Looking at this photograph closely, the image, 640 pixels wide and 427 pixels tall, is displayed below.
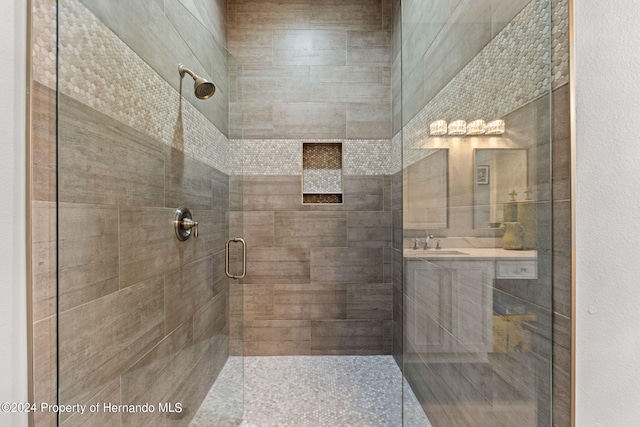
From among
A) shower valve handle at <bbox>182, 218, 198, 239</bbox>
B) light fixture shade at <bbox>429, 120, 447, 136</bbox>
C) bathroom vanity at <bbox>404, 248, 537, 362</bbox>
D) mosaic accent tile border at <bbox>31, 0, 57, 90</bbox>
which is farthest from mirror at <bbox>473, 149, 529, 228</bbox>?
mosaic accent tile border at <bbox>31, 0, 57, 90</bbox>

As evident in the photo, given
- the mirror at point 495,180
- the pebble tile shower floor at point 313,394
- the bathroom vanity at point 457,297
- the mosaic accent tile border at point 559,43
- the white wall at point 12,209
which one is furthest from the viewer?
the pebble tile shower floor at point 313,394

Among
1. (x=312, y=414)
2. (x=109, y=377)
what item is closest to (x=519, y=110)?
(x=109, y=377)

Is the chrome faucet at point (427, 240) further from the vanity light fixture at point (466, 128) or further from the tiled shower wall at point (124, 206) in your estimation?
the tiled shower wall at point (124, 206)

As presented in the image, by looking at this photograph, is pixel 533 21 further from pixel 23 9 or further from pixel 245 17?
pixel 245 17

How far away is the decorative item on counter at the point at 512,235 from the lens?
91cm

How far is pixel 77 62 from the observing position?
840 millimetres

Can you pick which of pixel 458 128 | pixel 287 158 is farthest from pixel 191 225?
pixel 287 158

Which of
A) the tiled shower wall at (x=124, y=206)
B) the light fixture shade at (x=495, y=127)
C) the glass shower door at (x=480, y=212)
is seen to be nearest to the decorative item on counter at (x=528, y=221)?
the glass shower door at (x=480, y=212)

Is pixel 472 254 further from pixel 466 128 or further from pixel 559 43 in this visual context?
pixel 559 43

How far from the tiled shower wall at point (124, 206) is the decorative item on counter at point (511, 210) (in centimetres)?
114

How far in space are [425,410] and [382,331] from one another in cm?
110

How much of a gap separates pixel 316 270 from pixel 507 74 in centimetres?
→ 184

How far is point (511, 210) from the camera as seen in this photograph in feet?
3.04

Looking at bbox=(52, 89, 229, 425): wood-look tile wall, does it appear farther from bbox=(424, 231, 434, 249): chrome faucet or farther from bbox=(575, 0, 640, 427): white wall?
bbox=(575, 0, 640, 427): white wall
